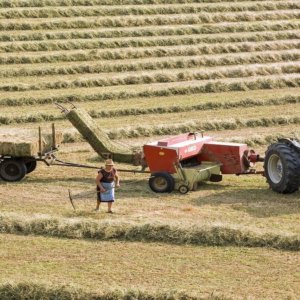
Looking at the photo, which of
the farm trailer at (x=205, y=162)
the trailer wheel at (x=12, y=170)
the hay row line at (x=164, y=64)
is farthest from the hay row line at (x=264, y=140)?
the hay row line at (x=164, y=64)

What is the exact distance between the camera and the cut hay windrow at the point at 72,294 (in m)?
11.6

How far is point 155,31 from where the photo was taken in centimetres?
3375

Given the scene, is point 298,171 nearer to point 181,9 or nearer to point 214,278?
point 214,278

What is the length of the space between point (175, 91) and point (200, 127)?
4501 millimetres

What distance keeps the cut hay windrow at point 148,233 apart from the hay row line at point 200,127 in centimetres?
828

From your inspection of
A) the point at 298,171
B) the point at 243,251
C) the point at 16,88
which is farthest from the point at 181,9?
the point at 243,251

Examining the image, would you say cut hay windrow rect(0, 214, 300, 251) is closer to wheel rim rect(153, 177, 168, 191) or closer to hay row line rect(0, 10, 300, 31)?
wheel rim rect(153, 177, 168, 191)

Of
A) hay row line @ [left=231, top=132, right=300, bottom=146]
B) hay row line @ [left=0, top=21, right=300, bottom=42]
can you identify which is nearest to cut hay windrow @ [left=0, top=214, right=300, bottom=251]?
hay row line @ [left=231, top=132, right=300, bottom=146]

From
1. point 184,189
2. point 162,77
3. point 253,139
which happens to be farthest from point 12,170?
point 162,77

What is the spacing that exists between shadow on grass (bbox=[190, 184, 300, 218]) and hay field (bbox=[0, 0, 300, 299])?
0.04 metres

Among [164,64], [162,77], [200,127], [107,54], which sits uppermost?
[107,54]

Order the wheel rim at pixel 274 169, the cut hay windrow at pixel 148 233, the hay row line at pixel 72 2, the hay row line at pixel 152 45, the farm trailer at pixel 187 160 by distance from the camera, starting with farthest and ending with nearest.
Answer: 1. the hay row line at pixel 72 2
2. the hay row line at pixel 152 45
3. the wheel rim at pixel 274 169
4. the farm trailer at pixel 187 160
5. the cut hay windrow at pixel 148 233

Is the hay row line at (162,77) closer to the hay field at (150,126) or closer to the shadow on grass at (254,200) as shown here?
the hay field at (150,126)

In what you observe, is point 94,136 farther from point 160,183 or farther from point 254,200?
point 254,200
